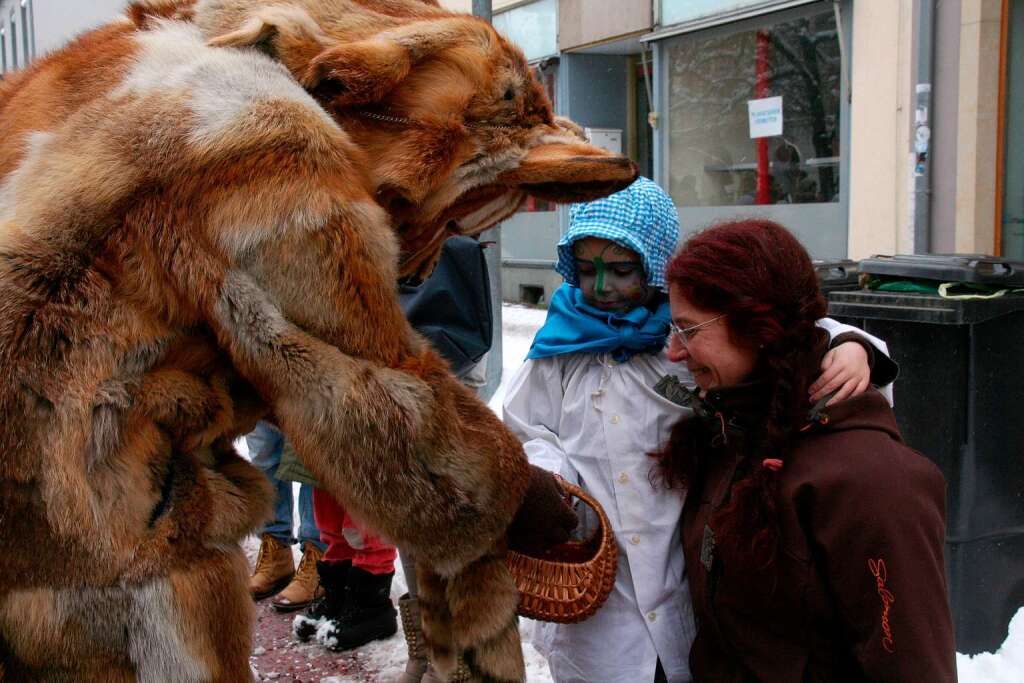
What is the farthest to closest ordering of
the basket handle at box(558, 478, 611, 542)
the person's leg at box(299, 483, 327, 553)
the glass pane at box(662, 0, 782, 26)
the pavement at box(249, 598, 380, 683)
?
the glass pane at box(662, 0, 782, 26) → the person's leg at box(299, 483, 327, 553) → the pavement at box(249, 598, 380, 683) → the basket handle at box(558, 478, 611, 542)

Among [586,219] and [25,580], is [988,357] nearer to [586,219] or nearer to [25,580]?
[586,219]

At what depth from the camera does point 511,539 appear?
1.92m

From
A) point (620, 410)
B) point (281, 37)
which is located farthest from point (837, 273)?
point (281, 37)

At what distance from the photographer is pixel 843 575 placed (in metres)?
1.88

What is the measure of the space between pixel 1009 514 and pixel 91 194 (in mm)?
3662

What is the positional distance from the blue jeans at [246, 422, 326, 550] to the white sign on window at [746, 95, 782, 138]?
20.0 ft

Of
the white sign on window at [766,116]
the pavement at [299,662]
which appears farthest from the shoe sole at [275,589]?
the white sign on window at [766,116]

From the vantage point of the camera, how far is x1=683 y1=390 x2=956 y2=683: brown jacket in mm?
1826

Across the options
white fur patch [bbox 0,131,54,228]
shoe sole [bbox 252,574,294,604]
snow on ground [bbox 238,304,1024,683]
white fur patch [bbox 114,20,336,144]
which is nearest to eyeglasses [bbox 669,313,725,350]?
white fur patch [bbox 114,20,336,144]

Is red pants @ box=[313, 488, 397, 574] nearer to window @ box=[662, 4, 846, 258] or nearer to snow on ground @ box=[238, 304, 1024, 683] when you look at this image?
snow on ground @ box=[238, 304, 1024, 683]

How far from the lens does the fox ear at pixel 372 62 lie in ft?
5.32

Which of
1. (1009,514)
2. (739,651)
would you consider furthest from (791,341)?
(1009,514)

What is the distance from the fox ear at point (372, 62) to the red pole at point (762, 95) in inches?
320

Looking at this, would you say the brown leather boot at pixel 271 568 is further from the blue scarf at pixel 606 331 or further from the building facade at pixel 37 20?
the building facade at pixel 37 20
